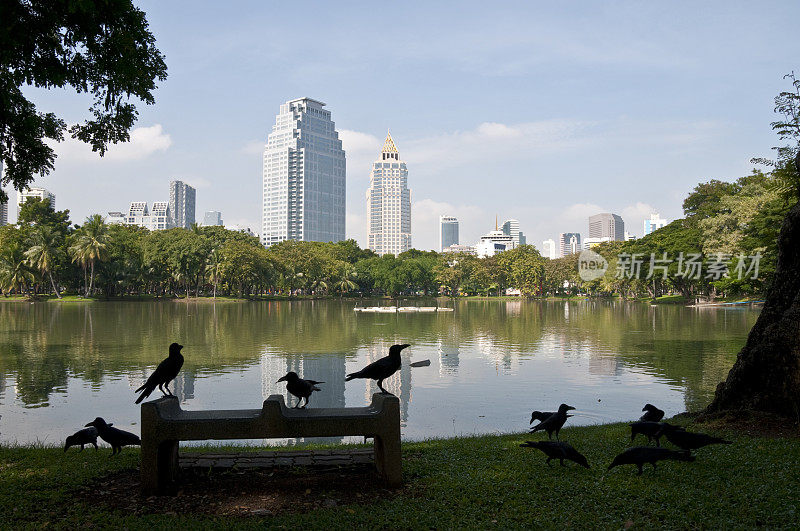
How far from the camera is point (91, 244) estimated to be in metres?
64.6

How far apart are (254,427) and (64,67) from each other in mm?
6428

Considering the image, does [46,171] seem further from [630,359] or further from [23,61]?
[630,359]

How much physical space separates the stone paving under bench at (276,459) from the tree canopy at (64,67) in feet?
18.2

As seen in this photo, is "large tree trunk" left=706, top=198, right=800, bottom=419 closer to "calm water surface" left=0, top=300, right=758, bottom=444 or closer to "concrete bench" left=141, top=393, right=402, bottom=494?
"calm water surface" left=0, top=300, right=758, bottom=444

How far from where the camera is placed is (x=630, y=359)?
19781 mm

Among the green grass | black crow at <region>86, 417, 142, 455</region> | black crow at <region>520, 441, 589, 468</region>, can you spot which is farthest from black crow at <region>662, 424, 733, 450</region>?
black crow at <region>86, 417, 142, 455</region>

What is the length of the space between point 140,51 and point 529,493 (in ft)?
26.9

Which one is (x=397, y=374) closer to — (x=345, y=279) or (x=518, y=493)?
(x=518, y=493)

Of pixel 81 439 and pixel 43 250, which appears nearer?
pixel 81 439

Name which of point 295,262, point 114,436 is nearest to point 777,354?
point 114,436

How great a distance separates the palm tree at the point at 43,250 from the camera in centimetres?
6256

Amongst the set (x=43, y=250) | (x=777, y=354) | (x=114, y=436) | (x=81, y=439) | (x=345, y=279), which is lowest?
(x=81, y=439)

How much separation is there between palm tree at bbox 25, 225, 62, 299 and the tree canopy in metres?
63.7

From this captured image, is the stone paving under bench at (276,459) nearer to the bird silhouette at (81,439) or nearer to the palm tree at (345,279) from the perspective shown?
the bird silhouette at (81,439)
